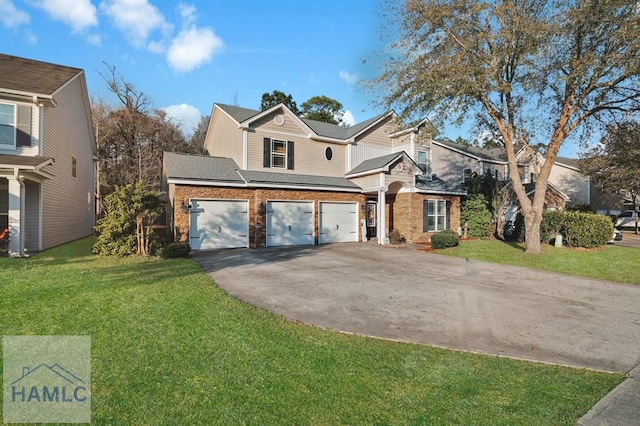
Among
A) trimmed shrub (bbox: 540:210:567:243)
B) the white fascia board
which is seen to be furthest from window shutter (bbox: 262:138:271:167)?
trimmed shrub (bbox: 540:210:567:243)

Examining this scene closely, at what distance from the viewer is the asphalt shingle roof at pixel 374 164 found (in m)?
17.2

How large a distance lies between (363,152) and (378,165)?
3244mm

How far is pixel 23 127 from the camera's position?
1177cm

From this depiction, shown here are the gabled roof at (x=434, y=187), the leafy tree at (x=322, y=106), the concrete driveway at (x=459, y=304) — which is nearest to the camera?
the concrete driveway at (x=459, y=304)

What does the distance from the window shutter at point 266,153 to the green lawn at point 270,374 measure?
1216 centimetres

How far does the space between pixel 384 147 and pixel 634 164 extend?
54.6 ft

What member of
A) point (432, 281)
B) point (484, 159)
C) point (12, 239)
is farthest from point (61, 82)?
point (484, 159)

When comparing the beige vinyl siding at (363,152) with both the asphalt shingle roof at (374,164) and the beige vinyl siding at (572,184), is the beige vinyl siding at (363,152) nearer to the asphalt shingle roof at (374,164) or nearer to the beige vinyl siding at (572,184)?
the asphalt shingle roof at (374,164)

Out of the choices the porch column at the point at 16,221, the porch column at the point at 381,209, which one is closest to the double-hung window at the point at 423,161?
the porch column at the point at 381,209

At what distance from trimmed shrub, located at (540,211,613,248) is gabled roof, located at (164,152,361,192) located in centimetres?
930

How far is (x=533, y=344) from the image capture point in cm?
464

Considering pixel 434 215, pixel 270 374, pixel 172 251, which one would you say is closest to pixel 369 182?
pixel 434 215

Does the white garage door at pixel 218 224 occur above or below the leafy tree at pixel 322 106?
below

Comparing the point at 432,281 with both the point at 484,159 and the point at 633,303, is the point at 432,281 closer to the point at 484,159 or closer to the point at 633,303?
the point at 633,303
